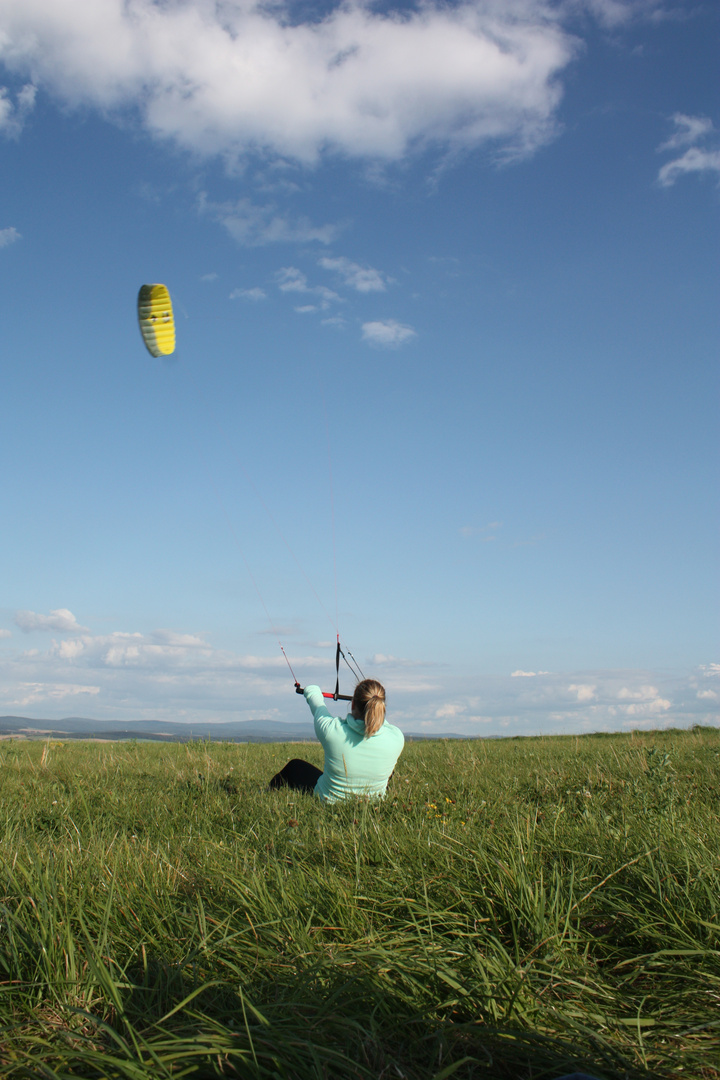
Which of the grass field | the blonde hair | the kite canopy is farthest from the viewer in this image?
the kite canopy

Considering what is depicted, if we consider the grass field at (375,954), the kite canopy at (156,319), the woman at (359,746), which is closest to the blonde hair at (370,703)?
the woman at (359,746)

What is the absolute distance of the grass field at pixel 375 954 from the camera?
2.08 meters

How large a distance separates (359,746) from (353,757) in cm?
12

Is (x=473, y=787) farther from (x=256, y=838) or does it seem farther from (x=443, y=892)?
(x=443, y=892)

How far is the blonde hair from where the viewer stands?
629 centimetres

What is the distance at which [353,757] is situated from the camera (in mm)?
6309

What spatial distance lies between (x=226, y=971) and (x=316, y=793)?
410 centimetres

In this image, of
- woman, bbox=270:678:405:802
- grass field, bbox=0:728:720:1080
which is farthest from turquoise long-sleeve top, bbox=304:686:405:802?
grass field, bbox=0:728:720:1080

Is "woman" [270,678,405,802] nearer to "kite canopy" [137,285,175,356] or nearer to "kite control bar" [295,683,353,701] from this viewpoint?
"kite control bar" [295,683,353,701]

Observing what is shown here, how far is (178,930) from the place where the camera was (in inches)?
116

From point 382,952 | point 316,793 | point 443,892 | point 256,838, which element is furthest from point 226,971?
point 316,793

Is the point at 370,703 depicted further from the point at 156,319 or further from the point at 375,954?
the point at 156,319

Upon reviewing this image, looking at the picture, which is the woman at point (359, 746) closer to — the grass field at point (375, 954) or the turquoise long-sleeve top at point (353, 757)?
the turquoise long-sleeve top at point (353, 757)

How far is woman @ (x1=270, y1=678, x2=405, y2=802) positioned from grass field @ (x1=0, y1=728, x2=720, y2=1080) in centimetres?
173
